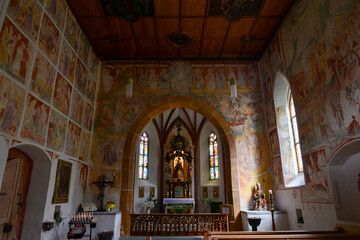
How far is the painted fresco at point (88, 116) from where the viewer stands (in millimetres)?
9673

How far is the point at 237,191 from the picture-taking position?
995 cm

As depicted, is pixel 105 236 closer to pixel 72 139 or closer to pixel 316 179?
pixel 72 139

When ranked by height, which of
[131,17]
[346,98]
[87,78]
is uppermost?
[131,17]

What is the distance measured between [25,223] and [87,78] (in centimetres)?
556

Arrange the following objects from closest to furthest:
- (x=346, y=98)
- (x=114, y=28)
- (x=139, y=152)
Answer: (x=346, y=98)
(x=114, y=28)
(x=139, y=152)

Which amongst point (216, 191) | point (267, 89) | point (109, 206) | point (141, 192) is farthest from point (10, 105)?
point (216, 191)

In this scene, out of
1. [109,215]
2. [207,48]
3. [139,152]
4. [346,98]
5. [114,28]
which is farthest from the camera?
[139,152]

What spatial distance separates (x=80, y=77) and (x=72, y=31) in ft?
5.18

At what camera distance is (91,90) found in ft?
34.1

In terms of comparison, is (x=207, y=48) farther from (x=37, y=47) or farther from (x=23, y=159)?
(x=23, y=159)

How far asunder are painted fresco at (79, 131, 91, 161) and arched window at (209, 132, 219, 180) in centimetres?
1006

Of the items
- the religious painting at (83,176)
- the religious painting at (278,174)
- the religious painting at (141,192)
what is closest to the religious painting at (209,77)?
the religious painting at (278,174)

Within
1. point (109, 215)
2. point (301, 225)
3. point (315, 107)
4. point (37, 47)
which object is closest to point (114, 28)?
point (37, 47)

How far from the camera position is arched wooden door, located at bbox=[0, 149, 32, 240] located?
5645 millimetres
